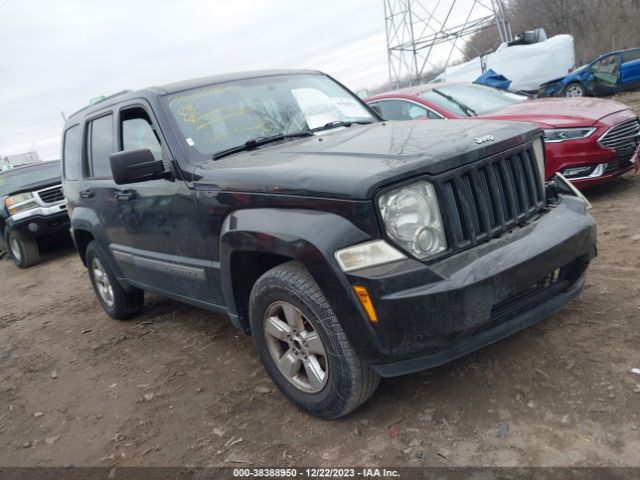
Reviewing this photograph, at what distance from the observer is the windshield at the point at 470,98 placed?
6012 millimetres

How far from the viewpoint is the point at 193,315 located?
15.4 ft

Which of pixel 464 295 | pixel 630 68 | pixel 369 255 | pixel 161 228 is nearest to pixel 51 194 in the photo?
pixel 161 228

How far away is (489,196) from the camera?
2420mm

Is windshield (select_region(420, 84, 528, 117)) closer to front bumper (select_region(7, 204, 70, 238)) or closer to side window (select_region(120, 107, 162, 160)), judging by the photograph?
side window (select_region(120, 107, 162, 160))

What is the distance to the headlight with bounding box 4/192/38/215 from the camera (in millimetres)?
8859

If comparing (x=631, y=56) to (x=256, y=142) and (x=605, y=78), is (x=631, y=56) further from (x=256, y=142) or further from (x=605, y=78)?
(x=256, y=142)

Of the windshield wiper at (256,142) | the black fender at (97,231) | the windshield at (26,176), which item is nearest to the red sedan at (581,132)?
the windshield wiper at (256,142)

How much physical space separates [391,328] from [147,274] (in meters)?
2.30

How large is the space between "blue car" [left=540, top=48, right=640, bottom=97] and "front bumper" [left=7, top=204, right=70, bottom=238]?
1452 cm

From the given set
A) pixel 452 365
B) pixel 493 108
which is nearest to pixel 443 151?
pixel 452 365

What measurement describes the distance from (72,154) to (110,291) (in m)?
1.32

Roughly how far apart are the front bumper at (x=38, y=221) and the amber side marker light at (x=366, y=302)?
8204 millimetres

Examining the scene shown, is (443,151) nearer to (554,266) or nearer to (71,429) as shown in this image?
(554,266)

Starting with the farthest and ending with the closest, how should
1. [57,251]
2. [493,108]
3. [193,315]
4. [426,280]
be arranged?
[57,251]
[493,108]
[193,315]
[426,280]
